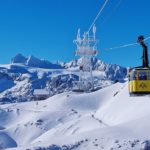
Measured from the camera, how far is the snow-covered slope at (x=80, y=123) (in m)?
36.6

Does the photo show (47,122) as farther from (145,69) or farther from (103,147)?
(145,69)

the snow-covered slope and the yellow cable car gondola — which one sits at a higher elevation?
the yellow cable car gondola

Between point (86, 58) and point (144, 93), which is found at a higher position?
point (86, 58)

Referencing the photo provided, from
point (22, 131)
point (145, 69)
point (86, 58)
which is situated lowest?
point (22, 131)

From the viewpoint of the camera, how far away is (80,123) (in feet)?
209

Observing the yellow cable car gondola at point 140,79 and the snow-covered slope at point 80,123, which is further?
the snow-covered slope at point 80,123

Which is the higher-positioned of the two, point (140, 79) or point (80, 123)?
point (140, 79)

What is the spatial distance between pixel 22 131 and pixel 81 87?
34.1m

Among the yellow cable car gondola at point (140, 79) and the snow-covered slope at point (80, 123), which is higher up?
the yellow cable car gondola at point (140, 79)

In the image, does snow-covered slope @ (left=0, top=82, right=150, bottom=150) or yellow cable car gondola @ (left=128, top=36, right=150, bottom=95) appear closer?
yellow cable car gondola @ (left=128, top=36, right=150, bottom=95)

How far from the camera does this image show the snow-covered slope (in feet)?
120

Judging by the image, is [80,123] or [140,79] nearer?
[140,79]

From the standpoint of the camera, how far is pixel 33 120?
268 ft

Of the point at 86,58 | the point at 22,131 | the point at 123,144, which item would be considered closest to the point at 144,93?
the point at 123,144
